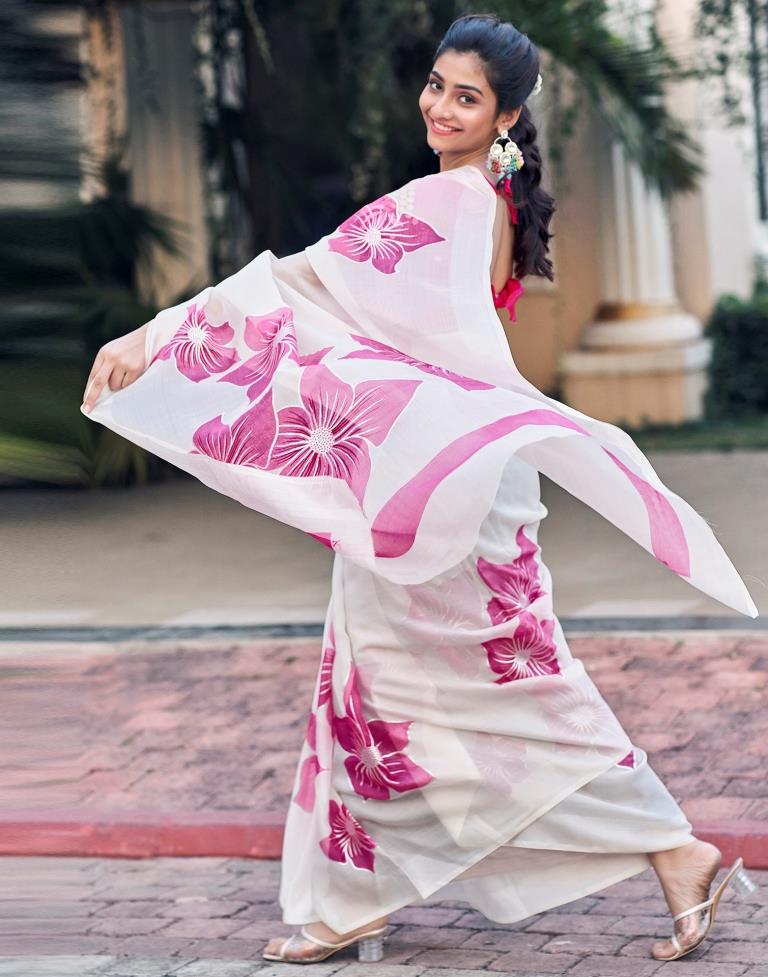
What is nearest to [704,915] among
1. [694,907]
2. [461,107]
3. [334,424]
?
[694,907]

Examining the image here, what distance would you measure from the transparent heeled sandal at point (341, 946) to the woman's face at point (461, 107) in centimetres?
153

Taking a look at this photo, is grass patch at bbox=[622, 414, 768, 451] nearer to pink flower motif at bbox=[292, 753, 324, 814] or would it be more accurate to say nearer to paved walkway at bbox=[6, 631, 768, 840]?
paved walkway at bbox=[6, 631, 768, 840]

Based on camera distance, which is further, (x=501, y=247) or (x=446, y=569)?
(x=501, y=247)

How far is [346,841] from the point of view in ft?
10.2

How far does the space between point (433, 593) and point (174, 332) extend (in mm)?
689

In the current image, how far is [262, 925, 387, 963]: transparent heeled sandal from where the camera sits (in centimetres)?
317

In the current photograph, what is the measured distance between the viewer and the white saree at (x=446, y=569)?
2.93 metres

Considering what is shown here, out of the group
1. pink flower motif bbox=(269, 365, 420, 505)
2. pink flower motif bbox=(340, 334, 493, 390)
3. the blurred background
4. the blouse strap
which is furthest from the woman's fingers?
the blurred background

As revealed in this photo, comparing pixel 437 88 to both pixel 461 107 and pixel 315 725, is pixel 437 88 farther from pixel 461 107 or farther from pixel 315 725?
pixel 315 725

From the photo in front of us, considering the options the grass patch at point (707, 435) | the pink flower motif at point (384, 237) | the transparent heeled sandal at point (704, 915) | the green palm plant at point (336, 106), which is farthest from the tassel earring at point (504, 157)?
the grass patch at point (707, 435)

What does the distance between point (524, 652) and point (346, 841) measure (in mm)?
500

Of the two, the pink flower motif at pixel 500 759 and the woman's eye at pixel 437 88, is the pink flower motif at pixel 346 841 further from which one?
the woman's eye at pixel 437 88

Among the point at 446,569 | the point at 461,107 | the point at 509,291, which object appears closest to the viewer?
the point at 446,569

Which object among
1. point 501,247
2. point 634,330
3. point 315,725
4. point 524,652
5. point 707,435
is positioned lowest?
point 707,435
